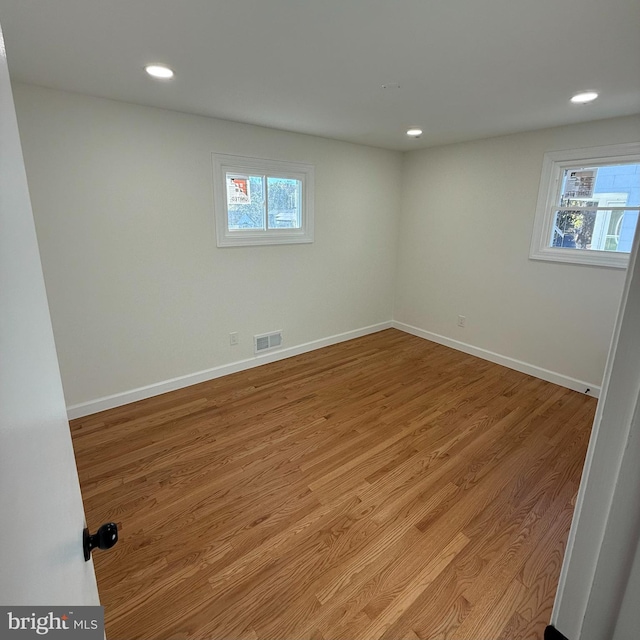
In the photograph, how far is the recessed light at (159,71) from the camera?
6.45ft

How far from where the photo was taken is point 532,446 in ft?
8.39

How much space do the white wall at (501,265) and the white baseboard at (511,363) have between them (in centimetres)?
4

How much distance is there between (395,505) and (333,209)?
3.16m

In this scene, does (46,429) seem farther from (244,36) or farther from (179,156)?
(179,156)

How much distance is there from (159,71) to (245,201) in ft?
4.73

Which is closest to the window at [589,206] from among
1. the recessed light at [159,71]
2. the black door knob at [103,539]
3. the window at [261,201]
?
the window at [261,201]

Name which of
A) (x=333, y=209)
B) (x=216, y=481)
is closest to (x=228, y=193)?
(x=333, y=209)

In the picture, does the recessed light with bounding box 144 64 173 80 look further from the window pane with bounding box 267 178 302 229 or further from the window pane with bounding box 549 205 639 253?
the window pane with bounding box 549 205 639 253

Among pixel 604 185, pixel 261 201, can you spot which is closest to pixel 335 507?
pixel 261 201

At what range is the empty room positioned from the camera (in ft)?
2.15

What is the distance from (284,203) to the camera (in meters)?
3.71

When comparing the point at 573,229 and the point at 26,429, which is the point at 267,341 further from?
the point at 26,429

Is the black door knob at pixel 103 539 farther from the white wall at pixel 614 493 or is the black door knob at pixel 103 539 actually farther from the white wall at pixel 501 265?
the white wall at pixel 501 265

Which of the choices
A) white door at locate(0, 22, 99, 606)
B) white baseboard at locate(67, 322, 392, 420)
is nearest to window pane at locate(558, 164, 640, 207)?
white baseboard at locate(67, 322, 392, 420)
